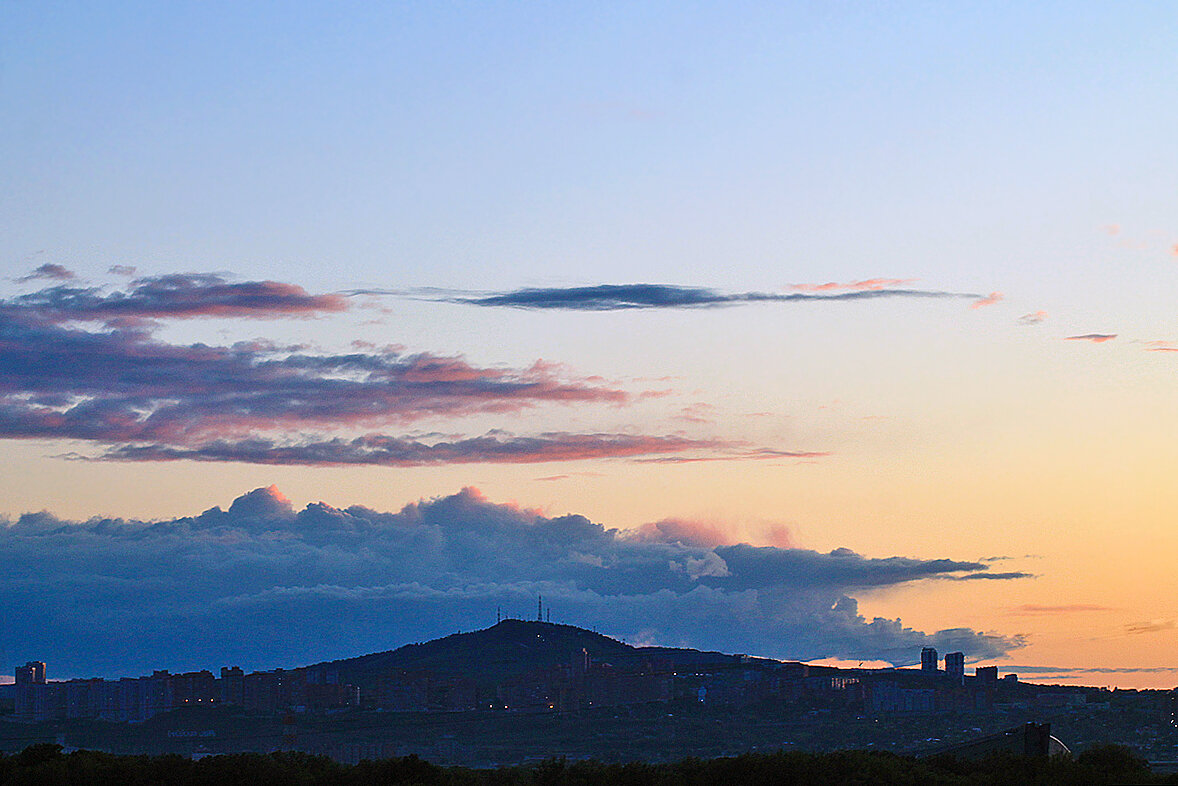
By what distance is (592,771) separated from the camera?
172 ft

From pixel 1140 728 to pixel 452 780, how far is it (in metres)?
155

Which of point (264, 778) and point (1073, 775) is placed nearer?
point (1073, 775)

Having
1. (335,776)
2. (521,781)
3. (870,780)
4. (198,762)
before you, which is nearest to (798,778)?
(870,780)

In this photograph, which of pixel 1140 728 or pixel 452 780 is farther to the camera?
pixel 1140 728

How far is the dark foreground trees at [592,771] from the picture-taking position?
4888cm

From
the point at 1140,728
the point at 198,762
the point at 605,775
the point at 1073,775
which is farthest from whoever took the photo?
the point at 1140,728

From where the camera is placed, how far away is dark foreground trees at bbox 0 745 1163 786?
48875mm

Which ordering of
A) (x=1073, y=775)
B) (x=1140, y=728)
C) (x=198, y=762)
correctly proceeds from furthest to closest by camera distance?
(x=1140, y=728) < (x=198, y=762) < (x=1073, y=775)

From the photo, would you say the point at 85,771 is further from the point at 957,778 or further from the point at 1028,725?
the point at 1028,725

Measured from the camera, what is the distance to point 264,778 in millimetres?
52688

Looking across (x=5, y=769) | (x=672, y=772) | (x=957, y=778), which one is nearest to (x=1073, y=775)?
(x=957, y=778)

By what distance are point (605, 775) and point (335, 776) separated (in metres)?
10.2

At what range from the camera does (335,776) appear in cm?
5331

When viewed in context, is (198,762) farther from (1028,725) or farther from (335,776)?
(1028,725)
